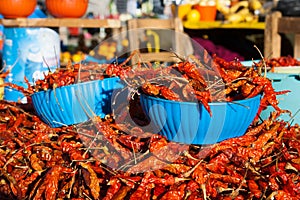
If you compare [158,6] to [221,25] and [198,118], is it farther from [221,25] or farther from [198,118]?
[198,118]

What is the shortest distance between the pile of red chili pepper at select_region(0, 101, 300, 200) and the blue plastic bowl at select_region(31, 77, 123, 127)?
0.07 m

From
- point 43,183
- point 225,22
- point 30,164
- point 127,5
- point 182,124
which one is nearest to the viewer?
point 182,124

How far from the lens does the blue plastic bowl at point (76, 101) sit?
2.08 m

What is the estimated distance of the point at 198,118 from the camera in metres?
1.69

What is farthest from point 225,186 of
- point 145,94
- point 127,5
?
point 127,5

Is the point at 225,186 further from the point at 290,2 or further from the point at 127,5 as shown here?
the point at 127,5

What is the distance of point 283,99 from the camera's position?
8.15 feet

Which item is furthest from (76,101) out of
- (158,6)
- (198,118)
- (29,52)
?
(158,6)

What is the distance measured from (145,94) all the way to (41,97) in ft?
2.04

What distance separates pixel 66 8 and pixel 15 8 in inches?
21.6

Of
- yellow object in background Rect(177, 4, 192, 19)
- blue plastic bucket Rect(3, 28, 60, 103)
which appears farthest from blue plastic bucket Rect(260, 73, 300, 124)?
yellow object in background Rect(177, 4, 192, 19)

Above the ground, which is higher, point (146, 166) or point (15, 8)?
point (15, 8)

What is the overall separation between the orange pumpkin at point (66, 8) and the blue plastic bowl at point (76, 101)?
2.76 meters

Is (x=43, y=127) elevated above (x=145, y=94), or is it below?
below
